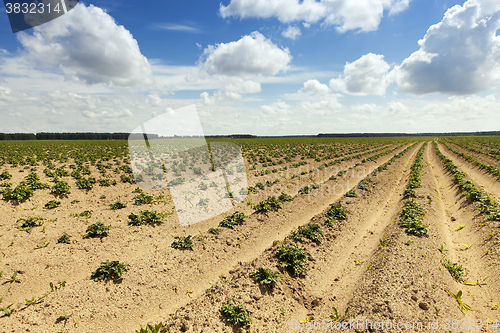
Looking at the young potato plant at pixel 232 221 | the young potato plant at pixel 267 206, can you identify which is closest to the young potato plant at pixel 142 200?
the young potato plant at pixel 232 221

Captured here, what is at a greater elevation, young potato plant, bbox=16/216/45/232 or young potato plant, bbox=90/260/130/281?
young potato plant, bbox=16/216/45/232

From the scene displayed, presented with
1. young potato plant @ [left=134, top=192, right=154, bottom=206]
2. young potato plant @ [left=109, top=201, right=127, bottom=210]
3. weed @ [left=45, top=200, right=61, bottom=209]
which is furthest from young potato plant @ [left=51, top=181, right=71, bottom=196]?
young potato plant @ [left=134, top=192, right=154, bottom=206]

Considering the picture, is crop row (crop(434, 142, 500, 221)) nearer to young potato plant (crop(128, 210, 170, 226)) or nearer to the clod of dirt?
the clod of dirt

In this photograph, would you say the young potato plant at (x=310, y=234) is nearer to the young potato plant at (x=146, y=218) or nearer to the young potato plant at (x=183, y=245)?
the young potato plant at (x=183, y=245)

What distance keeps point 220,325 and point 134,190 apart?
45.1ft

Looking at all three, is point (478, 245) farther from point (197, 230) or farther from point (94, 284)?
point (94, 284)

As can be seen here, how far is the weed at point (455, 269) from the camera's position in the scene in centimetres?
676

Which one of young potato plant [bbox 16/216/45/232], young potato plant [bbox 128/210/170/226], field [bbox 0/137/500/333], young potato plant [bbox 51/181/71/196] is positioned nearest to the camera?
field [bbox 0/137/500/333]

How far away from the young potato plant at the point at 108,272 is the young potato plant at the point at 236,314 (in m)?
3.44

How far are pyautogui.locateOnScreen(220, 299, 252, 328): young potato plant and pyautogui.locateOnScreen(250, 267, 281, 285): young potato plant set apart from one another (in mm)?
1041

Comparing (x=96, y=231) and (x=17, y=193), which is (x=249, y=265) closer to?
(x=96, y=231)

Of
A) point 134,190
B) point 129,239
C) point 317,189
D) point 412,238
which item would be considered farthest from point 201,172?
point 412,238

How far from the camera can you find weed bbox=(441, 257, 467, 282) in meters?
6.76

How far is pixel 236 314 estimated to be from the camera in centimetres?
527
